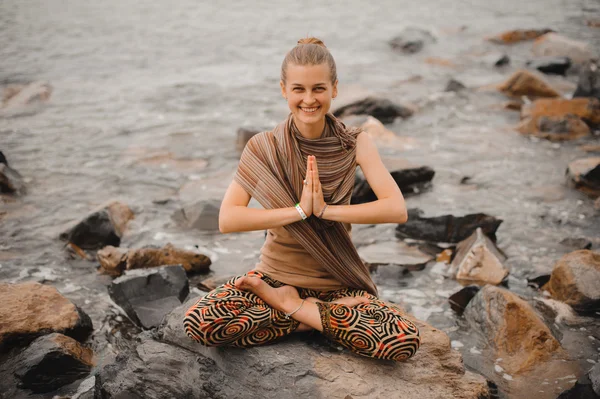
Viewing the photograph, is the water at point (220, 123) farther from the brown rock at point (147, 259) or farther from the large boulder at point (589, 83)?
the large boulder at point (589, 83)

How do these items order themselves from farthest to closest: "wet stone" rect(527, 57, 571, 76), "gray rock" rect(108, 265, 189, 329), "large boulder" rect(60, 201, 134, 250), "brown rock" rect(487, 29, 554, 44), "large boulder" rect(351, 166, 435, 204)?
"brown rock" rect(487, 29, 554, 44) < "wet stone" rect(527, 57, 571, 76) < "large boulder" rect(351, 166, 435, 204) < "large boulder" rect(60, 201, 134, 250) < "gray rock" rect(108, 265, 189, 329)

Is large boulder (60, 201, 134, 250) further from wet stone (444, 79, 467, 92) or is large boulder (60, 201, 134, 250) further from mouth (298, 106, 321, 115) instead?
wet stone (444, 79, 467, 92)

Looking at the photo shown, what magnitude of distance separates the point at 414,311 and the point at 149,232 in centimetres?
302

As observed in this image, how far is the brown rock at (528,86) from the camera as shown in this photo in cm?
1147

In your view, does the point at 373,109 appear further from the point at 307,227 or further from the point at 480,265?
the point at 307,227

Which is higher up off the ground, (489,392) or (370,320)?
(370,320)

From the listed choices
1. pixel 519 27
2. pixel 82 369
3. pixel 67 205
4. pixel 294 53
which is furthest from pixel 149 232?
pixel 519 27

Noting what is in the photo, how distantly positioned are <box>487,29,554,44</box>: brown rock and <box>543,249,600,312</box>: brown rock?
1194 cm

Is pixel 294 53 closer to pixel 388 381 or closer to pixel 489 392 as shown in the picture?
pixel 388 381

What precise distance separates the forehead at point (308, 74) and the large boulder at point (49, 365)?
2374 mm

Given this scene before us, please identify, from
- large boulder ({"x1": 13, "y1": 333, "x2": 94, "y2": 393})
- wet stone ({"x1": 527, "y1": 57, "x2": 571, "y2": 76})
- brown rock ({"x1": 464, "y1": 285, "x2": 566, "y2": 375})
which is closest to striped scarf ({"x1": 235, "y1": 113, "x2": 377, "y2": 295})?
brown rock ({"x1": 464, "y1": 285, "x2": 566, "y2": 375})

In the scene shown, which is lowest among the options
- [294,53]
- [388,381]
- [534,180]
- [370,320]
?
[534,180]

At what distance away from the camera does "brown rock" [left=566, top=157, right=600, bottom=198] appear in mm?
7426

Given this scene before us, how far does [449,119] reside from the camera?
10.6 m
